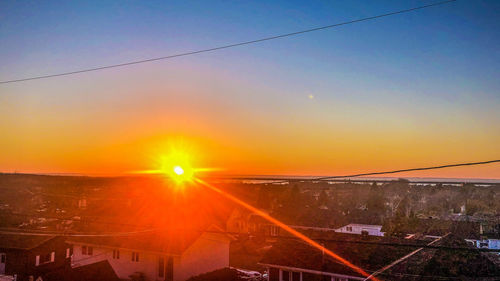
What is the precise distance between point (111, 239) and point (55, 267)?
9.05 feet

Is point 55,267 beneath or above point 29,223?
beneath

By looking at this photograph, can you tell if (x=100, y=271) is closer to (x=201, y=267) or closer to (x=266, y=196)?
(x=201, y=267)

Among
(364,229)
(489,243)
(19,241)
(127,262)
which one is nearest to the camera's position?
(489,243)

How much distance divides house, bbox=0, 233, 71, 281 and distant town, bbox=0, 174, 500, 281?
0.15ft

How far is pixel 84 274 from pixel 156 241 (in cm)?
384

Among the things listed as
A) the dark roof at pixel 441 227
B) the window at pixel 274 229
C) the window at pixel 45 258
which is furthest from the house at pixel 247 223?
the window at pixel 45 258

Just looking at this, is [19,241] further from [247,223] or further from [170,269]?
[247,223]

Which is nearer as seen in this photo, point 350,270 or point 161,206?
point 350,270

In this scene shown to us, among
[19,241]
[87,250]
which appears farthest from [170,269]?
[19,241]

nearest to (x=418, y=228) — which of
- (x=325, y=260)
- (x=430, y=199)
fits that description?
(x=430, y=199)

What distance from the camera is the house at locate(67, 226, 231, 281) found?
56.2ft

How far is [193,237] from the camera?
58.8ft

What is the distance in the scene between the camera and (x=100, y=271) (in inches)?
615

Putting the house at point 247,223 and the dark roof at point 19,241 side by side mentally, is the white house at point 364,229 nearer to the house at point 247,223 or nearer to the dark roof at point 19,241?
the house at point 247,223
